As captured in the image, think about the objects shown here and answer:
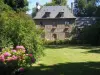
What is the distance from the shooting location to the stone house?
203 ft

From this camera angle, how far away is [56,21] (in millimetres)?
62906

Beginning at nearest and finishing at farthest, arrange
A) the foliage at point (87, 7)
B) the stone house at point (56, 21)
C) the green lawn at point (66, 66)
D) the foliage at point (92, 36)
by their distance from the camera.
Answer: the green lawn at point (66, 66), the foliage at point (92, 36), the stone house at point (56, 21), the foliage at point (87, 7)

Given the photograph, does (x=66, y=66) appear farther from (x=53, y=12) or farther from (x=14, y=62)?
(x=53, y=12)

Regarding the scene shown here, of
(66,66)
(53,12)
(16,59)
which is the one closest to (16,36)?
(66,66)

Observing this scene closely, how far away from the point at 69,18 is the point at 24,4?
31730mm

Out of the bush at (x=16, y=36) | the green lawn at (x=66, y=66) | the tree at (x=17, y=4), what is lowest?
the green lawn at (x=66, y=66)

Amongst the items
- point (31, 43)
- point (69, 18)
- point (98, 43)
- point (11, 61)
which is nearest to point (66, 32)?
point (69, 18)

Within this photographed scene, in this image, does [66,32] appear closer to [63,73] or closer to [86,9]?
[86,9]

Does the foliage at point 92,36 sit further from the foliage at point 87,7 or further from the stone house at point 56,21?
the foliage at point 87,7

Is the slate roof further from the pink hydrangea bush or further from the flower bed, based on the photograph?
the flower bed

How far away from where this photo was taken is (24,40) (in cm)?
1675

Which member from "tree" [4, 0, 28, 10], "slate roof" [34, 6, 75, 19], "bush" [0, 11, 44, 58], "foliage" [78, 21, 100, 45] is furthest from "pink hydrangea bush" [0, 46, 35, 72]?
"slate roof" [34, 6, 75, 19]

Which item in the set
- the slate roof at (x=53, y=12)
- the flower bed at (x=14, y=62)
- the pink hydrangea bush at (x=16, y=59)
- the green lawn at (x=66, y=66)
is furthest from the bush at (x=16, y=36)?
the slate roof at (x=53, y=12)

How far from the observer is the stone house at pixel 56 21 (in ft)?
203
